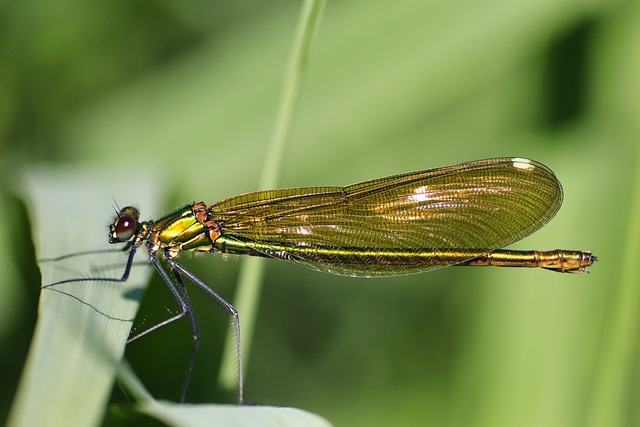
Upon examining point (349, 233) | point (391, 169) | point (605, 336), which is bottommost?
point (605, 336)

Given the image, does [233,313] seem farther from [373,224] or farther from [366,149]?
[366,149]

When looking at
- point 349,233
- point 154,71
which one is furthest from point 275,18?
point 349,233

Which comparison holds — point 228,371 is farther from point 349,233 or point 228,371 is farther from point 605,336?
point 605,336

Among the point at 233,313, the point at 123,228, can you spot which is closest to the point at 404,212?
the point at 233,313

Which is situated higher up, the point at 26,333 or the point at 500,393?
the point at 500,393

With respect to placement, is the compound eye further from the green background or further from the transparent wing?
the transparent wing

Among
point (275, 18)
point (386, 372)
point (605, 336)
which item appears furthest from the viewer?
point (275, 18)
